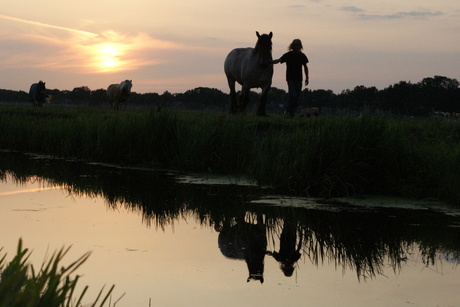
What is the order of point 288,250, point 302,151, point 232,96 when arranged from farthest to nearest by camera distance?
point 232,96 → point 302,151 → point 288,250

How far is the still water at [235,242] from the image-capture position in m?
4.72

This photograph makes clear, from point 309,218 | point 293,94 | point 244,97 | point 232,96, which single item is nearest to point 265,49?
point 293,94

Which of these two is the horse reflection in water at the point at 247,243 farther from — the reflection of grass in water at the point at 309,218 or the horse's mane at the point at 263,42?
the horse's mane at the point at 263,42

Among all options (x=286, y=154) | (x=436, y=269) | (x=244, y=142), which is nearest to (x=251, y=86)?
(x=244, y=142)

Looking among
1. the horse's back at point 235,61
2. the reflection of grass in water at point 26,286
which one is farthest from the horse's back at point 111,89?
the reflection of grass in water at point 26,286

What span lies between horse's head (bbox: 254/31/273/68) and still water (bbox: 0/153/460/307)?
6733 millimetres

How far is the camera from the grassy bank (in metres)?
9.14

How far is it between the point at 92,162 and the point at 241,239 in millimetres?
7721

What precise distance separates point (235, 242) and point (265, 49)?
35.1ft

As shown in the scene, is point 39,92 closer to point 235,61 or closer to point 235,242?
point 235,61

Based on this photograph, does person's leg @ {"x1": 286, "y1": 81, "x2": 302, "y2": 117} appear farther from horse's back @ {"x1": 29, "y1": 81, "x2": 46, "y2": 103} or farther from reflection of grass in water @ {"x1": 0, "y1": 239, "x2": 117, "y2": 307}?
horse's back @ {"x1": 29, "y1": 81, "x2": 46, "y2": 103}

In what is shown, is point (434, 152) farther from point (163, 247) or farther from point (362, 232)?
point (163, 247)

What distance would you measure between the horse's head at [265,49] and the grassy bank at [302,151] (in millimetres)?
2642

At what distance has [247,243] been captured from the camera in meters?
6.40
